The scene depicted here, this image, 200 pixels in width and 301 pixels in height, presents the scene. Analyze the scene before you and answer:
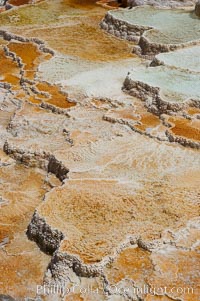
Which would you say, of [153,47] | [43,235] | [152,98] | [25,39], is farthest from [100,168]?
[25,39]

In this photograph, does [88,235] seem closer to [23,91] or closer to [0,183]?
[0,183]

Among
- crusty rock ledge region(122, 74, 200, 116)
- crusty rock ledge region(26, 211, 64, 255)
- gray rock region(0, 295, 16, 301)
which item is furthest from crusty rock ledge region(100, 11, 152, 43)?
gray rock region(0, 295, 16, 301)

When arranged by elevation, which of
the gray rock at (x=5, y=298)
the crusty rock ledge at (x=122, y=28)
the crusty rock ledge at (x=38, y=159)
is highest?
the crusty rock ledge at (x=122, y=28)

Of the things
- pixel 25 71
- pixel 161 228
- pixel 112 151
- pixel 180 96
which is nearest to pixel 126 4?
pixel 25 71

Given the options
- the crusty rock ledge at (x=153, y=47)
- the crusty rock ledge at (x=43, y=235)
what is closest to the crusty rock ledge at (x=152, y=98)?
the crusty rock ledge at (x=153, y=47)

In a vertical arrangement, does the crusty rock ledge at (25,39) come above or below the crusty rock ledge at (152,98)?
below

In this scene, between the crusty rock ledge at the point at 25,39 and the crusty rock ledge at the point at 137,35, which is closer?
the crusty rock ledge at the point at 137,35

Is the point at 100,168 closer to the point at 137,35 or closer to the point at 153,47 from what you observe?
the point at 153,47

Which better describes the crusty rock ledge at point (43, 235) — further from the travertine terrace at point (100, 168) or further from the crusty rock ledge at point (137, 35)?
the crusty rock ledge at point (137, 35)
